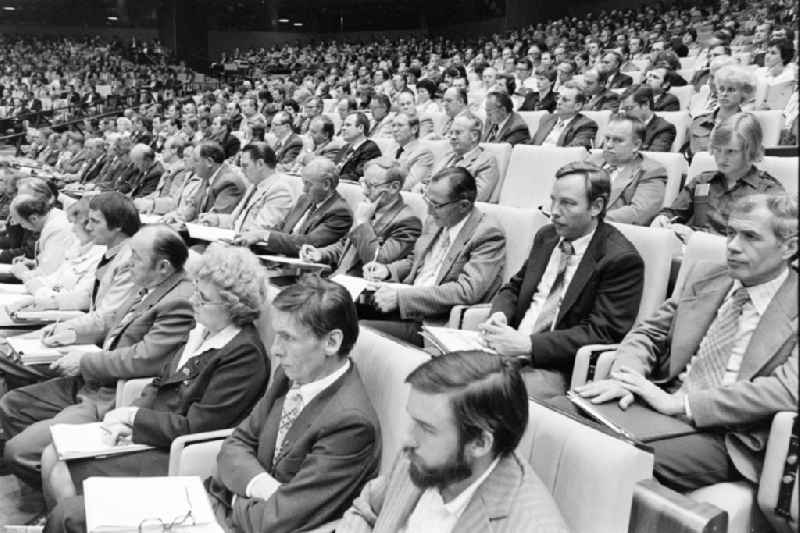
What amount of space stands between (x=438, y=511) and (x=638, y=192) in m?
2.20

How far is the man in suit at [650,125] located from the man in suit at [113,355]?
2.52 meters

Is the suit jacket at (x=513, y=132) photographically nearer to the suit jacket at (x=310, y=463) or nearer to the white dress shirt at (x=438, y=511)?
the suit jacket at (x=310, y=463)

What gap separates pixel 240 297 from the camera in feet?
7.16

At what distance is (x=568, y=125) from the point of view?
477 cm

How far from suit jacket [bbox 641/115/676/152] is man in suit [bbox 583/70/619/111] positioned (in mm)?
1403

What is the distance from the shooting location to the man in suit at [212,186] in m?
5.04

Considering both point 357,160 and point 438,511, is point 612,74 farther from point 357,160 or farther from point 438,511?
point 438,511

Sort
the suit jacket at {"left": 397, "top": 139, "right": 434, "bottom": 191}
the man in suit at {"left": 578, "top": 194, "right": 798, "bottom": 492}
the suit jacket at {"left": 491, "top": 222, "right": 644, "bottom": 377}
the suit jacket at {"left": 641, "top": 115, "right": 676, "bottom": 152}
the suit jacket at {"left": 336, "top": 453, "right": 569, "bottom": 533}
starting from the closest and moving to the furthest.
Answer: the suit jacket at {"left": 336, "top": 453, "right": 569, "bottom": 533} → the man in suit at {"left": 578, "top": 194, "right": 798, "bottom": 492} → the suit jacket at {"left": 491, "top": 222, "right": 644, "bottom": 377} → the suit jacket at {"left": 641, "top": 115, "right": 676, "bottom": 152} → the suit jacket at {"left": 397, "top": 139, "right": 434, "bottom": 191}

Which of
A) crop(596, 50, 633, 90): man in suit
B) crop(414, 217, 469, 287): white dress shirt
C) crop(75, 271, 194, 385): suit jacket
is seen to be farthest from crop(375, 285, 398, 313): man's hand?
crop(596, 50, 633, 90): man in suit

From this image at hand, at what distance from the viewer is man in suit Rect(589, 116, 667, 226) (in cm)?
315

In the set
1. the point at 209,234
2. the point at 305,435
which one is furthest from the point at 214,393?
the point at 209,234

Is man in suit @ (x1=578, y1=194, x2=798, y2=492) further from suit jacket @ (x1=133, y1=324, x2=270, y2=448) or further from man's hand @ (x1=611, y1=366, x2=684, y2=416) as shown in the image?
suit jacket @ (x1=133, y1=324, x2=270, y2=448)

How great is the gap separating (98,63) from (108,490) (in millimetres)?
18887

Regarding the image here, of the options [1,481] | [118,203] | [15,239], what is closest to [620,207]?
[118,203]
